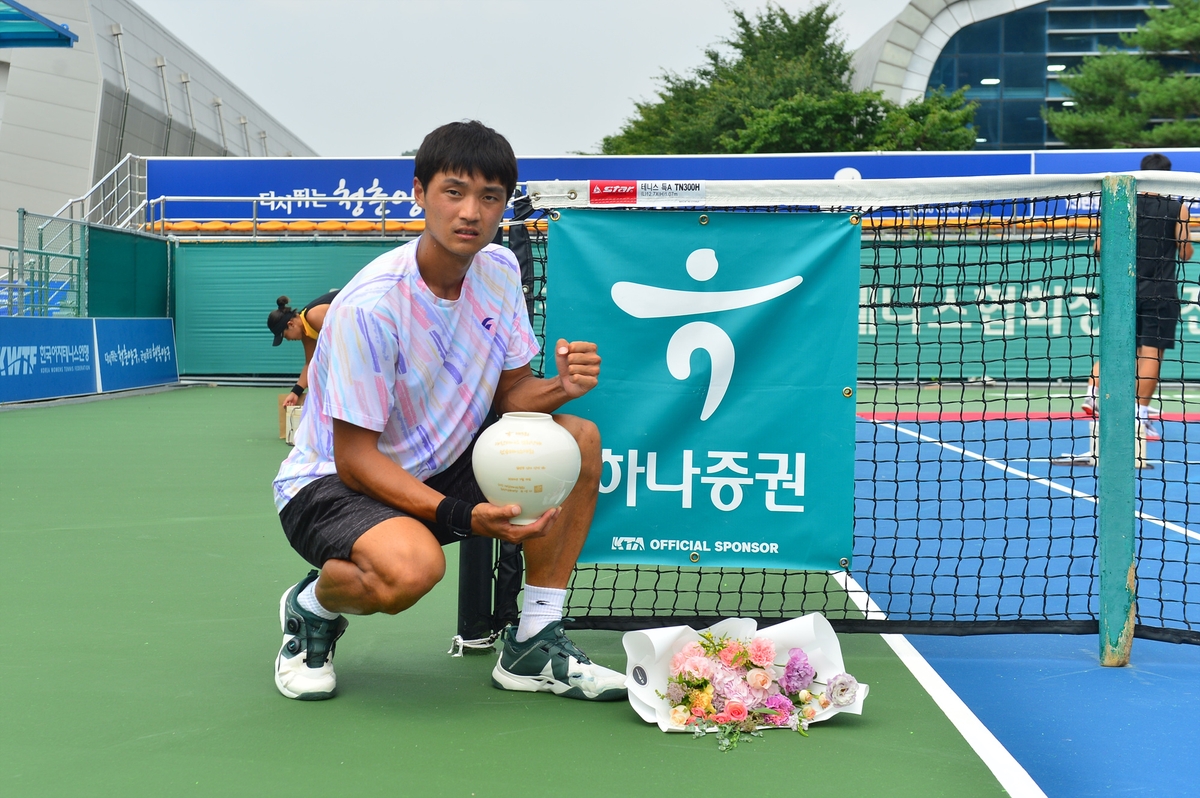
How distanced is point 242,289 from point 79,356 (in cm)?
428

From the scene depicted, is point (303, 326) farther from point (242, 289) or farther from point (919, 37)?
point (919, 37)

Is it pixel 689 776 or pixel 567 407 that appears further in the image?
pixel 567 407

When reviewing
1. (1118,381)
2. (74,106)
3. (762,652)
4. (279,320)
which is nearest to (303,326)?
(279,320)

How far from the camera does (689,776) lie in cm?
266

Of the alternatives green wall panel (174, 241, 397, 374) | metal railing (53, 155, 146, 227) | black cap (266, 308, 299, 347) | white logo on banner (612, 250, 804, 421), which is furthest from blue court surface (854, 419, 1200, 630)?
metal railing (53, 155, 146, 227)

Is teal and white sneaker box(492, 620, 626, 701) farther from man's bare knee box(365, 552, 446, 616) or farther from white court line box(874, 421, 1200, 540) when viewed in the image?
white court line box(874, 421, 1200, 540)

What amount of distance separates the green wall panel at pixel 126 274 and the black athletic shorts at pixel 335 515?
14.1 meters

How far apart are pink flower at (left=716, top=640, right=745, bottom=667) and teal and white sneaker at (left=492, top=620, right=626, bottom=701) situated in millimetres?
311

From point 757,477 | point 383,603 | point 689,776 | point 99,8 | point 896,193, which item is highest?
point 99,8

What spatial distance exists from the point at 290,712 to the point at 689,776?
1.10m

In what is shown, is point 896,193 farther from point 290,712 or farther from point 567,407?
point 290,712

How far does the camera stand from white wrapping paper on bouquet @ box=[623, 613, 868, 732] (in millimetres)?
3076

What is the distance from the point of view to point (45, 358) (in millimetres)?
13844

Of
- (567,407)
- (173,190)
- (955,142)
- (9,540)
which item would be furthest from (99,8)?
(567,407)
